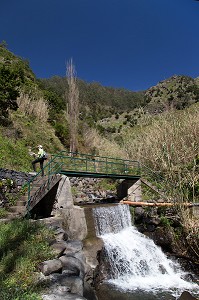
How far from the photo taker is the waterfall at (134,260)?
7.55 m

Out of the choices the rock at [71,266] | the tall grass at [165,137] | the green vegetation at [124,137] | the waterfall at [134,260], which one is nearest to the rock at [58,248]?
the rock at [71,266]

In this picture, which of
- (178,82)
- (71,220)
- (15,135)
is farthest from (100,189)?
(178,82)

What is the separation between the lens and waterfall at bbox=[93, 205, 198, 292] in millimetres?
7551

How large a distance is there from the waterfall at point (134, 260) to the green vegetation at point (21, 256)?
2696mm

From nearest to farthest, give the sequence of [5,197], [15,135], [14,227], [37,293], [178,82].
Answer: [37,293], [14,227], [5,197], [15,135], [178,82]

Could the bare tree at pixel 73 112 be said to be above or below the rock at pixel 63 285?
above

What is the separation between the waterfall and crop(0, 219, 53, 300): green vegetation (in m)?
2.70

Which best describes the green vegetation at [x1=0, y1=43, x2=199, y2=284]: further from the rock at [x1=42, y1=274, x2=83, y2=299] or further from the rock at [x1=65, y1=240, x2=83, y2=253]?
the rock at [x1=42, y1=274, x2=83, y2=299]

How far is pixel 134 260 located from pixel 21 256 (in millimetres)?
4454

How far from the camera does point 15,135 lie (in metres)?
15.6

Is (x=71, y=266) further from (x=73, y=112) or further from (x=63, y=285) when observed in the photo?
(x=73, y=112)

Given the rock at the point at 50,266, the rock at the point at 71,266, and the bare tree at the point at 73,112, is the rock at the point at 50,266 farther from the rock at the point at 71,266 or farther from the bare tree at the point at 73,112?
the bare tree at the point at 73,112

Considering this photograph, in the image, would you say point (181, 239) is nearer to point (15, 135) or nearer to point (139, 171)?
point (139, 171)

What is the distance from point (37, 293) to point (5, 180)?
5377 mm
